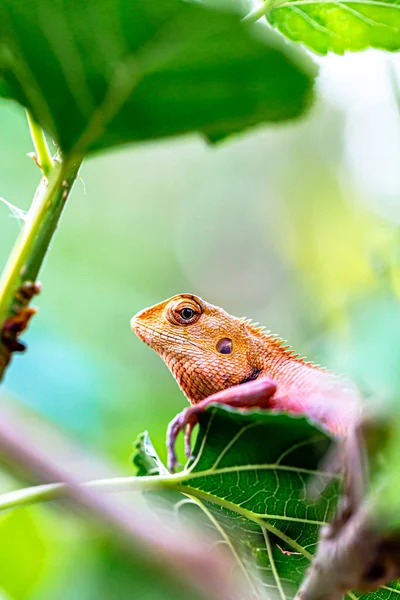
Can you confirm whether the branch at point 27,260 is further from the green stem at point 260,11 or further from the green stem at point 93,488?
the green stem at point 260,11

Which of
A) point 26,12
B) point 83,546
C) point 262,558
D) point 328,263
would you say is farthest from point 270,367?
point 328,263

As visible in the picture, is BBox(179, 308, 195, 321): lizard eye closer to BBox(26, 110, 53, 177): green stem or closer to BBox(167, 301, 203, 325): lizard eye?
BBox(167, 301, 203, 325): lizard eye

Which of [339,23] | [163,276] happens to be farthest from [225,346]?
[163,276]

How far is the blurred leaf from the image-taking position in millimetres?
2494

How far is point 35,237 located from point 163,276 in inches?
268

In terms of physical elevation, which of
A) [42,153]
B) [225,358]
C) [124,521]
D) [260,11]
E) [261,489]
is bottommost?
[124,521]

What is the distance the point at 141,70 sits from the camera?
2.50ft

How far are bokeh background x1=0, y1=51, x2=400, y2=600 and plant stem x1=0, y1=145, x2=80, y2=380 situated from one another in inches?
2.8

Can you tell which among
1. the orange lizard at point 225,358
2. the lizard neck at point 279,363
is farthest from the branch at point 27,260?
the lizard neck at point 279,363

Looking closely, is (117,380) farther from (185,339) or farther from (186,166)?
(186,166)

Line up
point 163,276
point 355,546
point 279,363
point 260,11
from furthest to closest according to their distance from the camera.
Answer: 1. point 163,276
2. point 279,363
3. point 260,11
4. point 355,546

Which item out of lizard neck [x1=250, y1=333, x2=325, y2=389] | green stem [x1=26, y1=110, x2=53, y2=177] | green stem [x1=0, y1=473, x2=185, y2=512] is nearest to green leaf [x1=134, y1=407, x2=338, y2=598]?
green stem [x1=0, y1=473, x2=185, y2=512]

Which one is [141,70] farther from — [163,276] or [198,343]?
[163,276]

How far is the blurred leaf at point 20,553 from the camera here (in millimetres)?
2494
